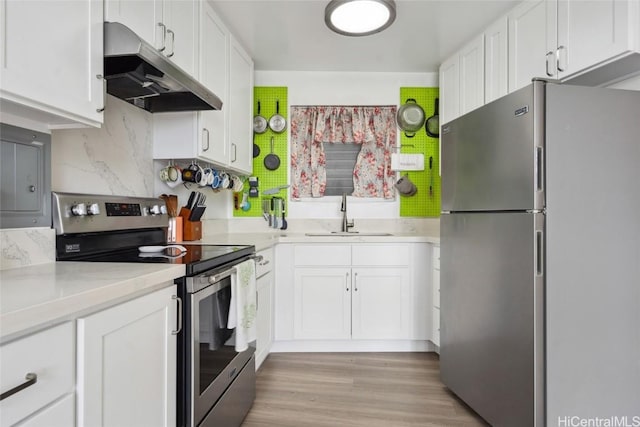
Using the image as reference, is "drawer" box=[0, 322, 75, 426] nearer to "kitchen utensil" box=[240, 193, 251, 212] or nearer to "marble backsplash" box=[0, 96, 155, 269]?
"marble backsplash" box=[0, 96, 155, 269]

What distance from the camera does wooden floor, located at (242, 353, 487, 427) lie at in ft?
6.49

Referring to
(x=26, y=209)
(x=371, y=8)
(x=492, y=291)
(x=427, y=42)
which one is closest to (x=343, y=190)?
(x=427, y=42)

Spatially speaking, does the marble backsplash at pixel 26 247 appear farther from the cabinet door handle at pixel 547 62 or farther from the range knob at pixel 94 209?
the cabinet door handle at pixel 547 62

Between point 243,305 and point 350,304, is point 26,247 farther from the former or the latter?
point 350,304

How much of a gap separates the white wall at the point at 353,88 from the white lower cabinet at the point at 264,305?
0.88m

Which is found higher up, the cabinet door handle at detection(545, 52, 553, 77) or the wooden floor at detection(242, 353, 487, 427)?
the cabinet door handle at detection(545, 52, 553, 77)

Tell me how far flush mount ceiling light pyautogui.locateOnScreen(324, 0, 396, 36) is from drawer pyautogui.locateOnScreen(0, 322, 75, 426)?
77.2 inches

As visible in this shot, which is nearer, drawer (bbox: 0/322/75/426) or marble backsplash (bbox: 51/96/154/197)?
drawer (bbox: 0/322/75/426)

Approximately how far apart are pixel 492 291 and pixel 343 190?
6.23 ft

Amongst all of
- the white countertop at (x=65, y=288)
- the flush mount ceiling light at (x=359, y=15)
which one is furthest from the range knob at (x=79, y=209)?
the flush mount ceiling light at (x=359, y=15)

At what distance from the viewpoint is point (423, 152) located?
344cm

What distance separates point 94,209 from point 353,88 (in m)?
2.52

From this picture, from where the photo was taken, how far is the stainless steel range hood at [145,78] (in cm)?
134

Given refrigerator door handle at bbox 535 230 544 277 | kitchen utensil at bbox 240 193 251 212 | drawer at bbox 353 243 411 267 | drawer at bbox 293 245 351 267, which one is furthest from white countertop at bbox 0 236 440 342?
kitchen utensil at bbox 240 193 251 212
